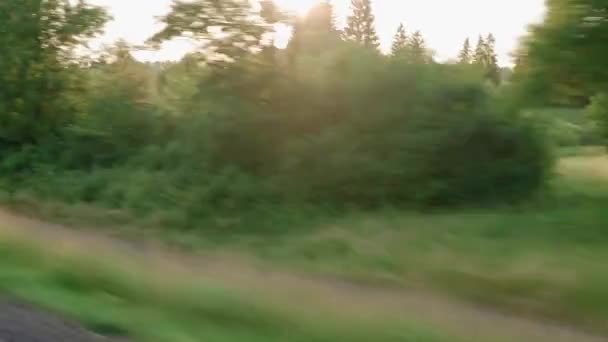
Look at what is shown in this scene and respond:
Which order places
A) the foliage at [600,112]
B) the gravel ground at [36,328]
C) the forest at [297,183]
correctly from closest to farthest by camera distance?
the gravel ground at [36,328], the forest at [297,183], the foliage at [600,112]

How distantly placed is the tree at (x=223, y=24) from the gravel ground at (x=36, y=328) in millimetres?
14407

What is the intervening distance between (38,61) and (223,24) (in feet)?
28.3

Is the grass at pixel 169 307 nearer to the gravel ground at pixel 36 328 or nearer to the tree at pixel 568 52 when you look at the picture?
the gravel ground at pixel 36 328

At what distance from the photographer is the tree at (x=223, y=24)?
72.5 feet

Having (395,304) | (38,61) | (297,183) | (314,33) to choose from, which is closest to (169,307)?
(395,304)

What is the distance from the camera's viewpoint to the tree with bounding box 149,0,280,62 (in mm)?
22109

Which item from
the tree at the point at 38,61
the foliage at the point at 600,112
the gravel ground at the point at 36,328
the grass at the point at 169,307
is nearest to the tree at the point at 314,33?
the foliage at the point at 600,112

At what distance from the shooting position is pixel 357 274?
508 inches

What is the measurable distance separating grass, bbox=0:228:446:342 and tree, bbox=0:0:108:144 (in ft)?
57.3

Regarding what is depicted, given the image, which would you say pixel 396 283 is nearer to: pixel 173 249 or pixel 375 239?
pixel 375 239

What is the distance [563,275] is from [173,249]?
8665 mm

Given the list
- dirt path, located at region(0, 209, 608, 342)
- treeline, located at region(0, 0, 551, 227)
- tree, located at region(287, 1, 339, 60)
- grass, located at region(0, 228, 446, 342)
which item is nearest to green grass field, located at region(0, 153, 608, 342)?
grass, located at region(0, 228, 446, 342)

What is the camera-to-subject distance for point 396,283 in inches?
480

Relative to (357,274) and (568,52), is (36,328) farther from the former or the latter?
(568,52)
